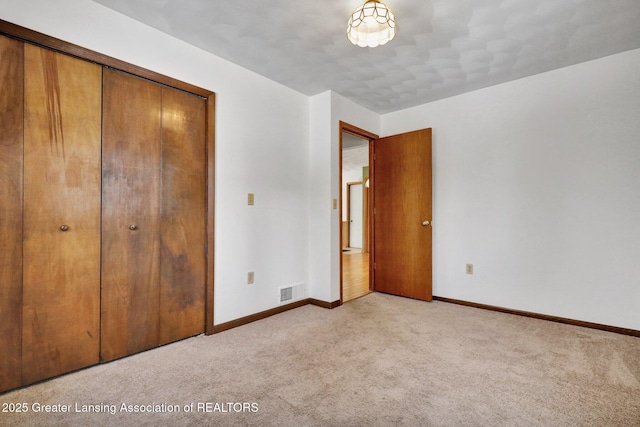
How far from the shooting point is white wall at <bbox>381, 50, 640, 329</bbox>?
2570 millimetres

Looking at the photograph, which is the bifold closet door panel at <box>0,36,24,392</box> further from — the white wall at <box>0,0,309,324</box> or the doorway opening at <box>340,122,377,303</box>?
the doorway opening at <box>340,122,377,303</box>

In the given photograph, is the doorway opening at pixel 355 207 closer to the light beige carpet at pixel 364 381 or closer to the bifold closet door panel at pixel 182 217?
the light beige carpet at pixel 364 381

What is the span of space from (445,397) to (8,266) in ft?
8.45

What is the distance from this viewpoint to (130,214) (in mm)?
2109

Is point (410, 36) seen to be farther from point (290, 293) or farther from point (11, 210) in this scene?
point (11, 210)

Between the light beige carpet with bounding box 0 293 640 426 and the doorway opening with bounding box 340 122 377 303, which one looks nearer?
the light beige carpet with bounding box 0 293 640 426

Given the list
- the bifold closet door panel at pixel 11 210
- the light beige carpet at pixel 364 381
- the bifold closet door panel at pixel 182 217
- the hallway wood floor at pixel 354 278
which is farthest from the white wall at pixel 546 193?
the bifold closet door panel at pixel 11 210

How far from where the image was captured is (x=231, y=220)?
8.78 ft

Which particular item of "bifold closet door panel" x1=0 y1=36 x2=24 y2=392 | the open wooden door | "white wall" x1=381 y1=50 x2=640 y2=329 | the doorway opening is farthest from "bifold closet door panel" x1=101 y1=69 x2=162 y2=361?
the doorway opening

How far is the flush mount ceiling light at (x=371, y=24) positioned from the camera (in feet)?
5.93

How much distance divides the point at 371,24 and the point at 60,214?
230 cm

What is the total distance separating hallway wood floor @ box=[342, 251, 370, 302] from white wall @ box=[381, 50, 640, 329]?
1030 mm

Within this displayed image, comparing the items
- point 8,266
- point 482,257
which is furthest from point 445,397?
point 8,266

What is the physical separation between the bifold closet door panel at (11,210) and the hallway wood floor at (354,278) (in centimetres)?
281
